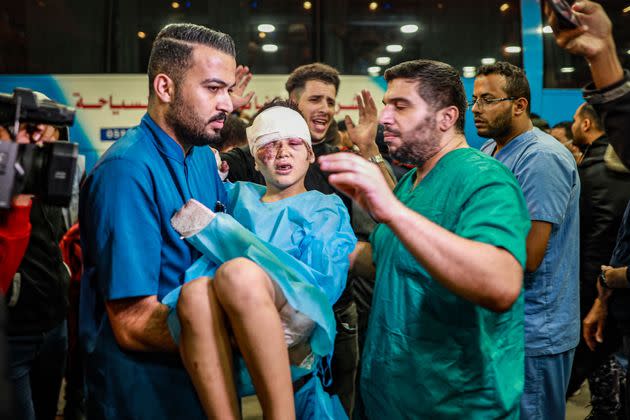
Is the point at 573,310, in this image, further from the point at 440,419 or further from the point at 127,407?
the point at 127,407

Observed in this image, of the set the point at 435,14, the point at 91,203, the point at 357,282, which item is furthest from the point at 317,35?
the point at 91,203

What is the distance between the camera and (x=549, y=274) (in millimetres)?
2656

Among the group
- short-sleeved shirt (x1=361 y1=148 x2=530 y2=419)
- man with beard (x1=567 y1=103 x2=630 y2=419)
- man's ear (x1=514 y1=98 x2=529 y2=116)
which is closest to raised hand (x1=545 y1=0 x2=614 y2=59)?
short-sleeved shirt (x1=361 y1=148 x2=530 y2=419)

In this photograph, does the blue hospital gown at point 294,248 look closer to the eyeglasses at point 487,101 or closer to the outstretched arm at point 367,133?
the outstretched arm at point 367,133

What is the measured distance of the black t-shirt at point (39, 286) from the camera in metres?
2.48

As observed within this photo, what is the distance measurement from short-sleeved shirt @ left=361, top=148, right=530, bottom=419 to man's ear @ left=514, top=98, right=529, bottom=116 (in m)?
1.34

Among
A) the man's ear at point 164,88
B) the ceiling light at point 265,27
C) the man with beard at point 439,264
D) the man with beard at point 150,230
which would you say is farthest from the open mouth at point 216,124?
the ceiling light at point 265,27

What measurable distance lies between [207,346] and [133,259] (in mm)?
322

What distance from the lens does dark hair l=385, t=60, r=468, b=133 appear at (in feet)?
6.52

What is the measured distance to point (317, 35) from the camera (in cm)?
756

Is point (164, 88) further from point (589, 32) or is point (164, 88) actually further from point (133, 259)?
point (589, 32)

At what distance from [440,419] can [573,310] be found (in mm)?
1301

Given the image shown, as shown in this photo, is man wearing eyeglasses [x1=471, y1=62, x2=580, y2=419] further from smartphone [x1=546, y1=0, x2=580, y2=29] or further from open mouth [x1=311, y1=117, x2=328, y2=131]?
smartphone [x1=546, y1=0, x2=580, y2=29]

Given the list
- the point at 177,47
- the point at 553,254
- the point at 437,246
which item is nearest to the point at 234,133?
the point at 177,47
